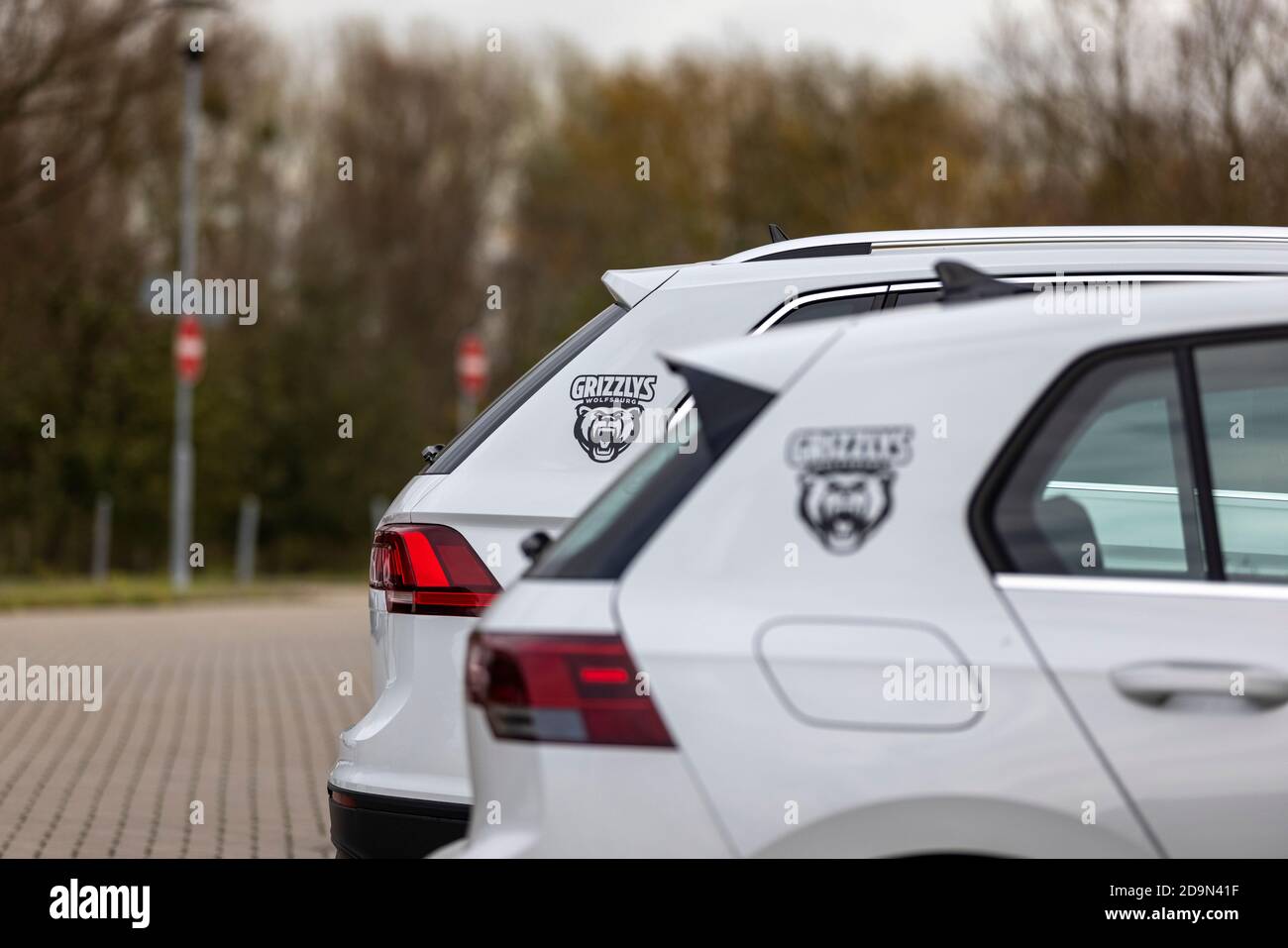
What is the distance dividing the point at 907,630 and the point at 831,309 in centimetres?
204

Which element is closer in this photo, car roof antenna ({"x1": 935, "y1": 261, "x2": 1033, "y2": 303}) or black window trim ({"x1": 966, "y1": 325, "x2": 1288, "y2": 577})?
black window trim ({"x1": 966, "y1": 325, "x2": 1288, "y2": 577})

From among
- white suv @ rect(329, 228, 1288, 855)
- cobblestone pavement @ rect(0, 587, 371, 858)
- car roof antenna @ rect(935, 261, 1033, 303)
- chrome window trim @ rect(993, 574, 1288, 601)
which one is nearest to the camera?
chrome window trim @ rect(993, 574, 1288, 601)

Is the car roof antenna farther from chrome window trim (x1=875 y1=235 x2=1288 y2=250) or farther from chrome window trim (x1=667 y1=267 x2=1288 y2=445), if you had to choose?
chrome window trim (x1=875 y1=235 x2=1288 y2=250)

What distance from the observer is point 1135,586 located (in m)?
2.95

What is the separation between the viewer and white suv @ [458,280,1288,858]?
9.21ft

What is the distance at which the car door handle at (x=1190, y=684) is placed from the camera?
2.84m

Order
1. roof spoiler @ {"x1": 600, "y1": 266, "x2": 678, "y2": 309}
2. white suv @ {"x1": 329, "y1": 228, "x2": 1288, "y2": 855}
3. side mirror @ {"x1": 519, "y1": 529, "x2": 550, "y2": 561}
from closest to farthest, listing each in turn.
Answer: side mirror @ {"x1": 519, "y1": 529, "x2": 550, "y2": 561}
white suv @ {"x1": 329, "y1": 228, "x2": 1288, "y2": 855}
roof spoiler @ {"x1": 600, "y1": 266, "x2": 678, "y2": 309}

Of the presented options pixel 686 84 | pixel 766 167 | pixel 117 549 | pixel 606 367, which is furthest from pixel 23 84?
pixel 606 367

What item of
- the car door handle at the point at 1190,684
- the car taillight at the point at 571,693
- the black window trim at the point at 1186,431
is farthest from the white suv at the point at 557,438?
the car door handle at the point at 1190,684

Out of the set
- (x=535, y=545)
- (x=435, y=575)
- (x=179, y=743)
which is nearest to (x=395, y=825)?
(x=435, y=575)

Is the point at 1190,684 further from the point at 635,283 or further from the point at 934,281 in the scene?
the point at 635,283

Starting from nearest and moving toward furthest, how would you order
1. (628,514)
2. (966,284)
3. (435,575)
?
1. (628,514)
2. (966,284)
3. (435,575)

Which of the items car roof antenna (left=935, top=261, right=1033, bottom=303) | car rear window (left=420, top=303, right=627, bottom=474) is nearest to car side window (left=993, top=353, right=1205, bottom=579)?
car roof antenna (left=935, top=261, right=1033, bottom=303)
